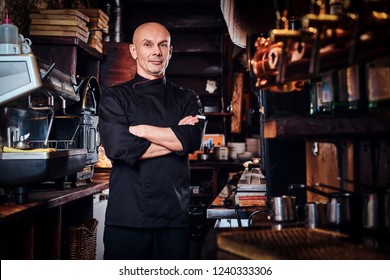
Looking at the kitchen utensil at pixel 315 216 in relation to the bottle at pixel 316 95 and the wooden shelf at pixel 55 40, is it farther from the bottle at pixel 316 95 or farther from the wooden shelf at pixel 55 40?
the wooden shelf at pixel 55 40

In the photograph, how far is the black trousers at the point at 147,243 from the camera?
216 centimetres

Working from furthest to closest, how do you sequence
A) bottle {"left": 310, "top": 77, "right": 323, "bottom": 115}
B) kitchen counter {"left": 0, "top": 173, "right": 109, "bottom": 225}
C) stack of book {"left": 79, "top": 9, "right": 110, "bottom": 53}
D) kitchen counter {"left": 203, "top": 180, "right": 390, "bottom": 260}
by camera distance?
1. stack of book {"left": 79, "top": 9, "right": 110, "bottom": 53}
2. kitchen counter {"left": 0, "top": 173, "right": 109, "bottom": 225}
3. bottle {"left": 310, "top": 77, "right": 323, "bottom": 115}
4. kitchen counter {"left": 203, "top": 180, "right": 390, "bottom": 260}

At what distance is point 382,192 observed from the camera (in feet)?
4.22

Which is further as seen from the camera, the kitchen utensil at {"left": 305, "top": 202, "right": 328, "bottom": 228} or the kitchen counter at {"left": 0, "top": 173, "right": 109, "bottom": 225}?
the kitchen counter at {"left": 0, "top": 173, "right": 109, "bottom": 225}

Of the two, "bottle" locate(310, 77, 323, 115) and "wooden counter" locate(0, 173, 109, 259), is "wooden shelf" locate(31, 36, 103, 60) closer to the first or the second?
"wooden counter" locate(0, 173, 109, 259)

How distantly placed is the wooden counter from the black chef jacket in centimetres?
42

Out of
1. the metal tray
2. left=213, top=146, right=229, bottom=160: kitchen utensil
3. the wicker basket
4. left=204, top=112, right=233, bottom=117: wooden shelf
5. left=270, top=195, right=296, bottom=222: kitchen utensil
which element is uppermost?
left=204, top=112, right=233, bottom=117: wooden shelf

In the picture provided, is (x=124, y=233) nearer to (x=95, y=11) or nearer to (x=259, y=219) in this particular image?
(x=259, y=219)

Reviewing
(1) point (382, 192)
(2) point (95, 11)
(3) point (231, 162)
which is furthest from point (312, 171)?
(3) point (231, 162)

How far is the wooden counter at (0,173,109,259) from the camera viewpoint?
227cm

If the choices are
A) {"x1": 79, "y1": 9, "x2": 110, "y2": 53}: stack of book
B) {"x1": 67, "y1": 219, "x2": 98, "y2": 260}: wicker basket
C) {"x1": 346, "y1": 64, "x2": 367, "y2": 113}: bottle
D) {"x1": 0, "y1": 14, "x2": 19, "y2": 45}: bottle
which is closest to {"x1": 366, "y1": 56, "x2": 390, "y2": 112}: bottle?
{"x1": 346, "y1": 64, "x2": 367, "y2": 113}: bottle

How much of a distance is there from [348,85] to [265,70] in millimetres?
301

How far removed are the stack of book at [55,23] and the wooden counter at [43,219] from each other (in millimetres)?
1148

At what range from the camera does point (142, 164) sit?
2.21 metres
